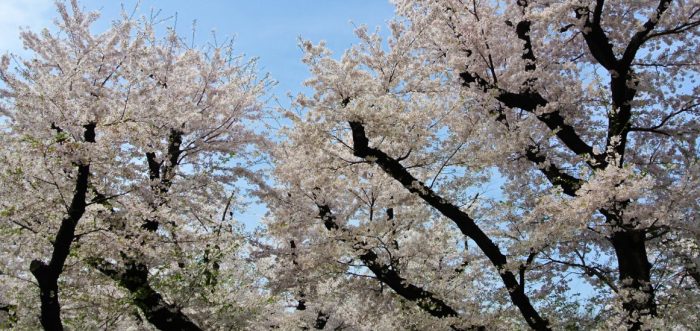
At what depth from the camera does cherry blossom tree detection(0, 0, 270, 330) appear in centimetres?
820

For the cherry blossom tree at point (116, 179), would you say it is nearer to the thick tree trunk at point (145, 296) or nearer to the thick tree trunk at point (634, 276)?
the thick tree trunk at point (145, 296)

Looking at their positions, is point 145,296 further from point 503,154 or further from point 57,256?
point 503,154

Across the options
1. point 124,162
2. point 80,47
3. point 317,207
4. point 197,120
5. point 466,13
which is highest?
point 466,13

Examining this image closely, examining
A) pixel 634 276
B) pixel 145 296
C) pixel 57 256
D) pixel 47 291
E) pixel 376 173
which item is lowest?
pixel 47 291

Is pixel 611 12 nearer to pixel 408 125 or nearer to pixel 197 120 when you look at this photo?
pixel 408 125

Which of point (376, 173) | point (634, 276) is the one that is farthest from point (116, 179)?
point (634, 276)

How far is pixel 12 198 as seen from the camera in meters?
8.43

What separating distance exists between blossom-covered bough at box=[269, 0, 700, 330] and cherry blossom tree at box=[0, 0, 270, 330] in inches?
76.9

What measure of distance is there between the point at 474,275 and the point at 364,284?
299 centimetres

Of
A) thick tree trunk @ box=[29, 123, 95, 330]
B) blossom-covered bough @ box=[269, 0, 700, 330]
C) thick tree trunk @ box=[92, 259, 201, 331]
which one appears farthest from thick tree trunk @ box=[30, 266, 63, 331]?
blossom-covered bough @ box=[269, 0, 700, 330]

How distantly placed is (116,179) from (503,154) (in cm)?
738

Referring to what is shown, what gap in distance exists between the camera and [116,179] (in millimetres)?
9438

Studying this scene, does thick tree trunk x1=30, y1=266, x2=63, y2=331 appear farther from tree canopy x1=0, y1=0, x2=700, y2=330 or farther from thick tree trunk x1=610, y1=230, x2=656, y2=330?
thick tree trunk x1=610, y1=230, x2=656, y2=330

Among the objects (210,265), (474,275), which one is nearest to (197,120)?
(210,265)
